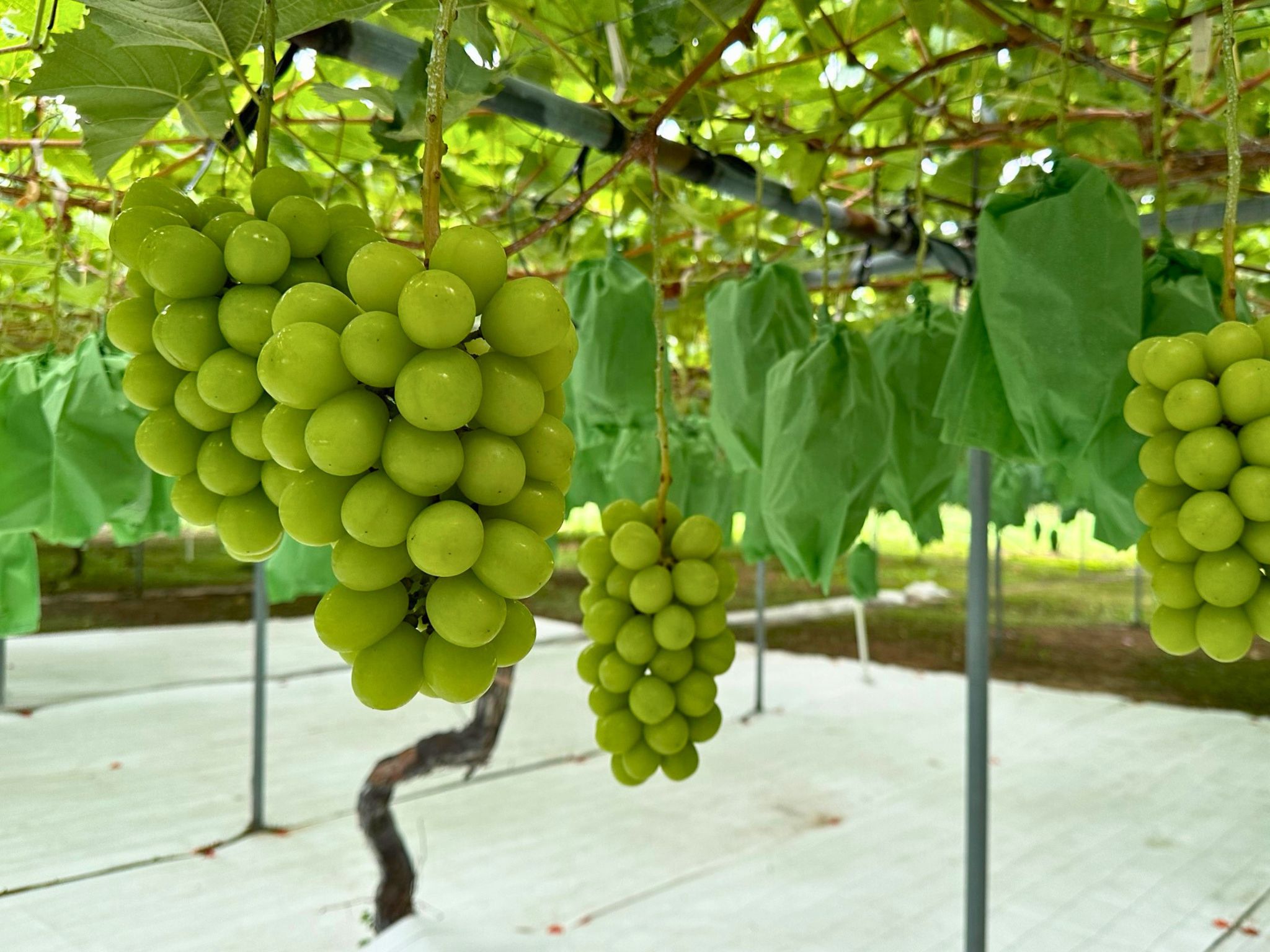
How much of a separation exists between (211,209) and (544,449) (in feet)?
0.88

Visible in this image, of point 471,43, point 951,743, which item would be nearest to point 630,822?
point 951,743

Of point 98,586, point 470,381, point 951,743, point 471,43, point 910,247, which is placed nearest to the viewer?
point 470,381

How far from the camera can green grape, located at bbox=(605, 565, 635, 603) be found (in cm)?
82

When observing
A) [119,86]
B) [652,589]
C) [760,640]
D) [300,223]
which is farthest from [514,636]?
[760,640]

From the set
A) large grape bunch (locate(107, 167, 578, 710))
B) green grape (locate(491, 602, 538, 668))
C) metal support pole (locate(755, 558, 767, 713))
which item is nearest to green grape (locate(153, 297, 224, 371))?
large grape bunch (locate(107, 167, 578, 710))

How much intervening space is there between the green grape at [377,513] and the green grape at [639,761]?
1.63 ft

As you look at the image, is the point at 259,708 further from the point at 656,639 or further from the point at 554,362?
the point at 554,362

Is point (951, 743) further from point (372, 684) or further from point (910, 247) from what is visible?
point (372, 684)

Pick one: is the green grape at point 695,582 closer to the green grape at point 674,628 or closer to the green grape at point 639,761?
the green grape at point 674,628

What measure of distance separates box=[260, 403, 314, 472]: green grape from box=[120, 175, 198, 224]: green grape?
0.64ft

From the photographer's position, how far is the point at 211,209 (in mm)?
526

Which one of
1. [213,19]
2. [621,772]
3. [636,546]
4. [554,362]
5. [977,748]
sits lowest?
[977,748]

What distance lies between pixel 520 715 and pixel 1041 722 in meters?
2.65

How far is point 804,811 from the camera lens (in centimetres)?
345
